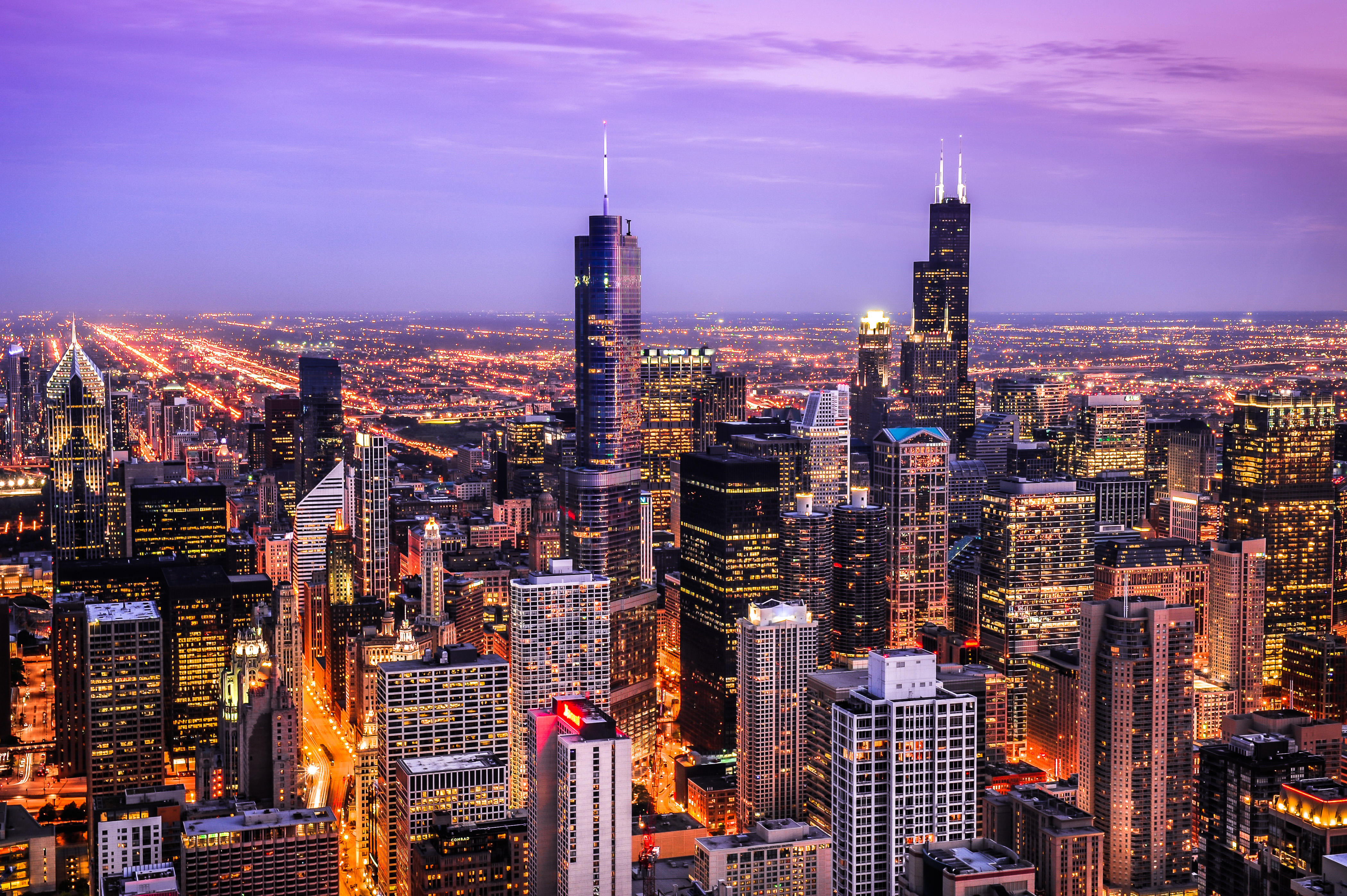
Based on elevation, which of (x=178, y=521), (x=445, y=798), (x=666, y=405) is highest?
(x=666, y=405)

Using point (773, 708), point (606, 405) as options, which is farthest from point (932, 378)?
point (773, 708)

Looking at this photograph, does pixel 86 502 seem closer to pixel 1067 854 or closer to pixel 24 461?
pixel 24 461

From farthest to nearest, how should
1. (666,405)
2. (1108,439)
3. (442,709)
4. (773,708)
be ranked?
(666,405), (1108,439), (773,708), (442,709)

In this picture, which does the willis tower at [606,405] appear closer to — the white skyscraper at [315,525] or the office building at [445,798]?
the white skyscraper at [315,525]

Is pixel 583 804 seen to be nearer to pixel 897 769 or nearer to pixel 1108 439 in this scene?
pixel 897 769

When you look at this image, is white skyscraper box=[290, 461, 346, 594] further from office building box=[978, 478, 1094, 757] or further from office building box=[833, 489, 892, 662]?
office building box=[978, 478, 1094, 757]

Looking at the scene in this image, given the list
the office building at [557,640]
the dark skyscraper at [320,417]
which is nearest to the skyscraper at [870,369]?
the dark skyscraper at [320,417]
